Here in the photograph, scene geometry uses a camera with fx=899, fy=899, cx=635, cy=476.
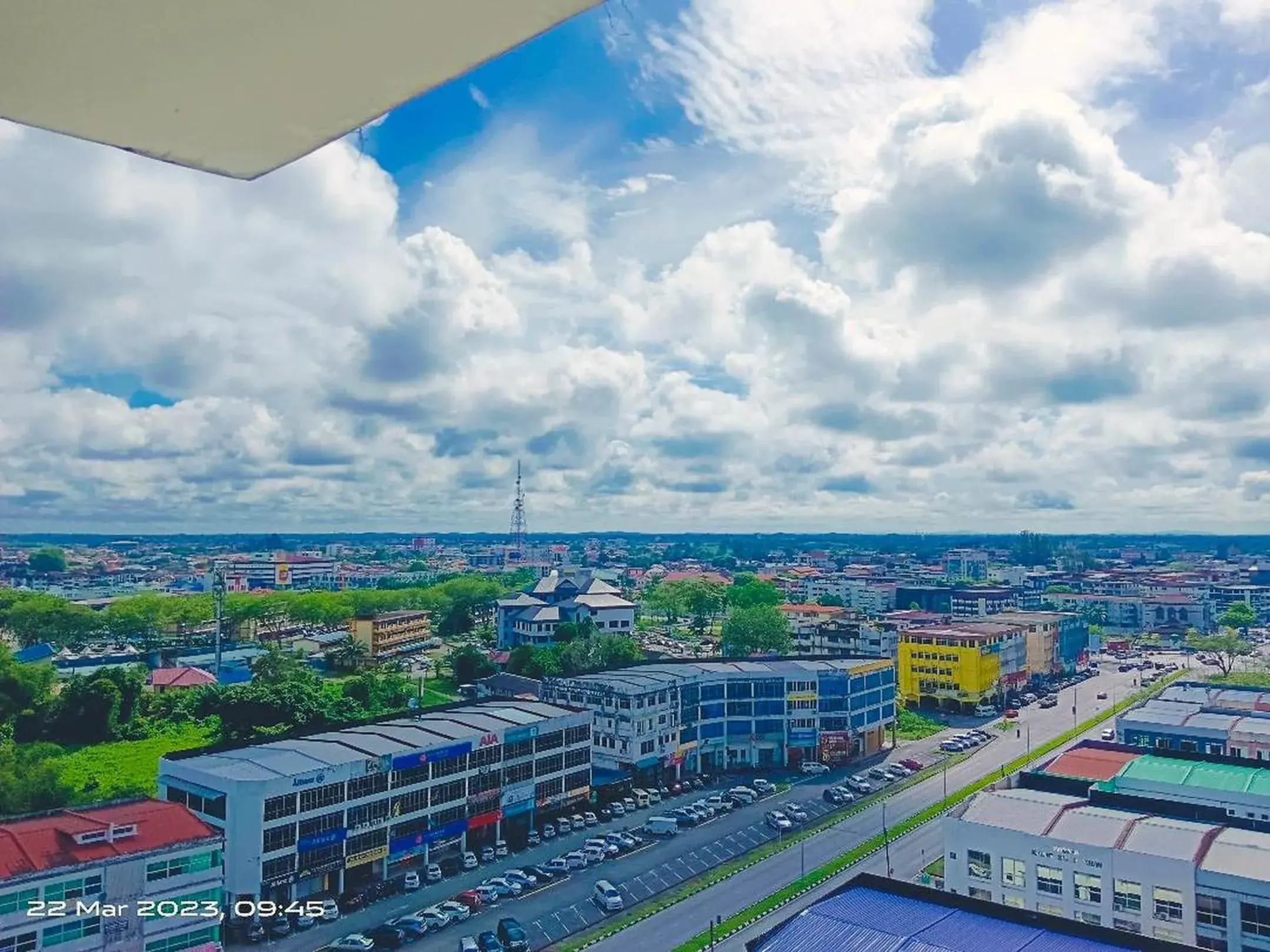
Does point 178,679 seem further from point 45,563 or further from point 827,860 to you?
point 45,563

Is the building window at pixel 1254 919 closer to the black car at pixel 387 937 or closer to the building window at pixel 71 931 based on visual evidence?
the black car at pixel 387 937

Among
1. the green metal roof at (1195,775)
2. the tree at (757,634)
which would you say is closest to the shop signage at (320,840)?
the green metal roof at (1195,775)

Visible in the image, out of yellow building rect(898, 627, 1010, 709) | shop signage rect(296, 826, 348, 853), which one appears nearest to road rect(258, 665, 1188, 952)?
shop signage rect(296, 826, 348, 853)

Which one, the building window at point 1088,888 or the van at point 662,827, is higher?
the building window at point 1088,888

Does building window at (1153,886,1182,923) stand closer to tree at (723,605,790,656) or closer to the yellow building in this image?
the yellow building

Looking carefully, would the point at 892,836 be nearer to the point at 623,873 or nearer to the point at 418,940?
the point at 623,873

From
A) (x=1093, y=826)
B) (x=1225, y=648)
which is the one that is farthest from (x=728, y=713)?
(x=1225, y=648)
